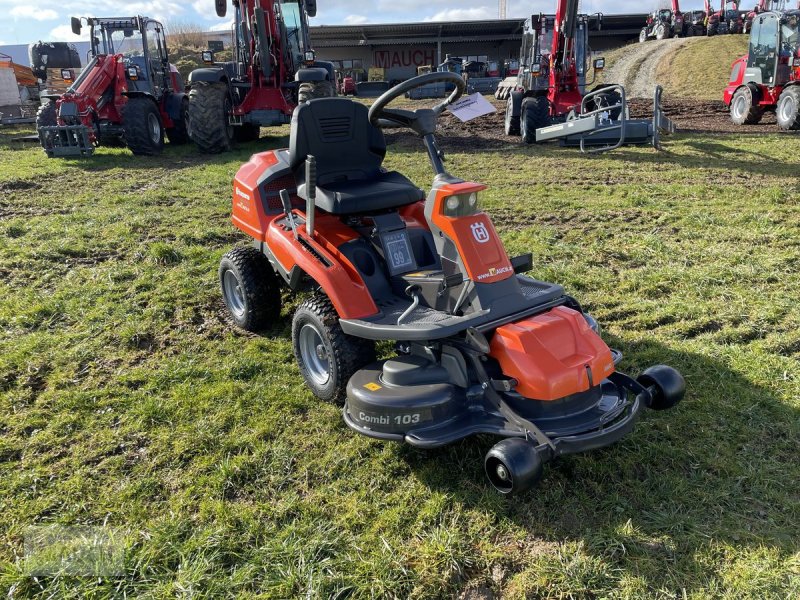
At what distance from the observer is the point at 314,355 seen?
11.7 feet

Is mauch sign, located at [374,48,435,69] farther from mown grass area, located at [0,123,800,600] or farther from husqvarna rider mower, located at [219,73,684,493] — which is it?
husqvarna rider mower, located at [219,73,684,493]

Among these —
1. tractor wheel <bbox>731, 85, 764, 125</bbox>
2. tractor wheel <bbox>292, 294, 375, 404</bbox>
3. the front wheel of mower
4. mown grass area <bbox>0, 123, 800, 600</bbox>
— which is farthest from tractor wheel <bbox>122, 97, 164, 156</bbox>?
tractor wheel <bbox>731, 85, 764, 125</bbox>

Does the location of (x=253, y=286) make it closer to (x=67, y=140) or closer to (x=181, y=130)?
(x=67, y=140)

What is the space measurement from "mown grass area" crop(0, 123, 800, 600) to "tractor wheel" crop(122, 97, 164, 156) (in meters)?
5.96

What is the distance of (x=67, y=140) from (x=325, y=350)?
32.9 ft

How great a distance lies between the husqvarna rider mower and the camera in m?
2.61

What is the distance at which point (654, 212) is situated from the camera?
678cm

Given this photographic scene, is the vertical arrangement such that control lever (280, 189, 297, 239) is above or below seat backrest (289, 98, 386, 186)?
below

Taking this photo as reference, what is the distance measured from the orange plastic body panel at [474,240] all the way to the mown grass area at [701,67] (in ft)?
64.8

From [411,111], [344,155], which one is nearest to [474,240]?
[411,111]

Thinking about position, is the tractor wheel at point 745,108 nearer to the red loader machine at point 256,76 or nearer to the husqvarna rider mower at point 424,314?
the red loader machine at point 256,76

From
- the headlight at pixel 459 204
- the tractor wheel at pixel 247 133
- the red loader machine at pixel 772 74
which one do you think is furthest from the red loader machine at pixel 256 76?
the red loader machine at pixel 772 74

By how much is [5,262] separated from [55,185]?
3.93 meters

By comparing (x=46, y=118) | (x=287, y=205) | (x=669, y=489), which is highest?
(x=46, y=118)
